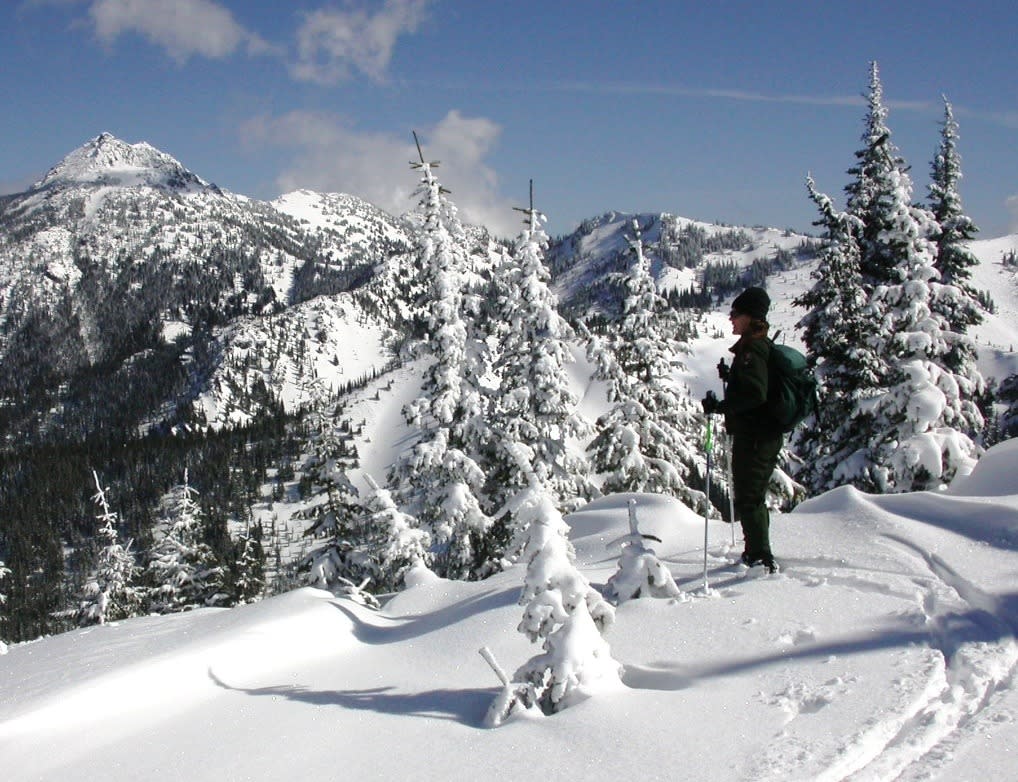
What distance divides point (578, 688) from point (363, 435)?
187 metres

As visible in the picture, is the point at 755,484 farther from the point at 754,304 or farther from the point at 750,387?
the point at 754,304

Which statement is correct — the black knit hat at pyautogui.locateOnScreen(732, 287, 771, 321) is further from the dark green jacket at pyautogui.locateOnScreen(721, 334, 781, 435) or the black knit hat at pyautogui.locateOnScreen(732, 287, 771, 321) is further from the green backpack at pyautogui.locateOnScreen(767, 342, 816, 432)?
the green backpack at pyautogui.locateOnScreen(767, 342, 816, 432)

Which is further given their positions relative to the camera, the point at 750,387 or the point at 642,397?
the point at 642,397

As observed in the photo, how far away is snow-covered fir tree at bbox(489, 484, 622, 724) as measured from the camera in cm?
409

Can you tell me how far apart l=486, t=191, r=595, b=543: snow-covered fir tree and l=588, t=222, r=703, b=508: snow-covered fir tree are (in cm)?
174

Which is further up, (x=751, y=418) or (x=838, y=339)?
(x=838, y=339)

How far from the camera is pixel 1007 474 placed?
25.6 ft

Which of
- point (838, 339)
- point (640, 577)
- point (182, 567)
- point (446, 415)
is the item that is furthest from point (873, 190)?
point (182, 567)

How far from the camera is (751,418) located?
5.95 m

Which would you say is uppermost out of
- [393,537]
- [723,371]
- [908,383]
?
[723,371]

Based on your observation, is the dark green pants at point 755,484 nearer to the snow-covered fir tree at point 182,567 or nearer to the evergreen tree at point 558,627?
the evergreen tree at point 558,627

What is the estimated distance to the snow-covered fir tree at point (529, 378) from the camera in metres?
18.8

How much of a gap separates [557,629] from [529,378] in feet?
49.1

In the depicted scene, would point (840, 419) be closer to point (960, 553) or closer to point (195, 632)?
point (960, 553)
